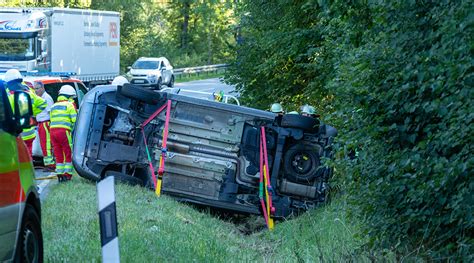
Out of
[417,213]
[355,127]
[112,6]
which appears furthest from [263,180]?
[112,6]

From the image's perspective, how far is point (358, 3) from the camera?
26.1 feet

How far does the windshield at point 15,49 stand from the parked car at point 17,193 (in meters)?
22.6

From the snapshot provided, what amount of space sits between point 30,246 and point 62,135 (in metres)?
7.85

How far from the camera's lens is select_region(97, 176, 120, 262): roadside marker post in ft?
17.9

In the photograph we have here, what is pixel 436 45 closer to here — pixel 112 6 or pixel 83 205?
pixel 83 205

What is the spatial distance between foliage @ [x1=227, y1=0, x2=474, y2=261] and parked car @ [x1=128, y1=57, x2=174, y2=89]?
35531mm

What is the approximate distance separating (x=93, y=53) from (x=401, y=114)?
92.1 ft

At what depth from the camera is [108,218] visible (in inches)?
215

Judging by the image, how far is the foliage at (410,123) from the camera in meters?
6.59

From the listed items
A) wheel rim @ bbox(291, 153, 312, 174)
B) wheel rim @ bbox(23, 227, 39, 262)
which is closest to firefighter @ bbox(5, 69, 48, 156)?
wheel rim @ bbox(291, 153, 312, 174)

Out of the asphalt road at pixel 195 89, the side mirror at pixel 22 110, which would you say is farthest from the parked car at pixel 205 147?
the side mirror at pixel 22 110

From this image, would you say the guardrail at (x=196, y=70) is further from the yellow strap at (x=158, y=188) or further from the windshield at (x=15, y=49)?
the yellow strap at (x=158, y=188)

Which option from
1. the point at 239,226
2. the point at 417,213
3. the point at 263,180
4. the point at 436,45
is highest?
the point at 436,45

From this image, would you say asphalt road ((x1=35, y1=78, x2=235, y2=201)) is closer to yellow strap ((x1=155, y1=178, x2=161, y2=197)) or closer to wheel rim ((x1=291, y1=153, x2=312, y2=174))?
yellow strap ((x1=155, y1=178, x2=161, y2=197))
